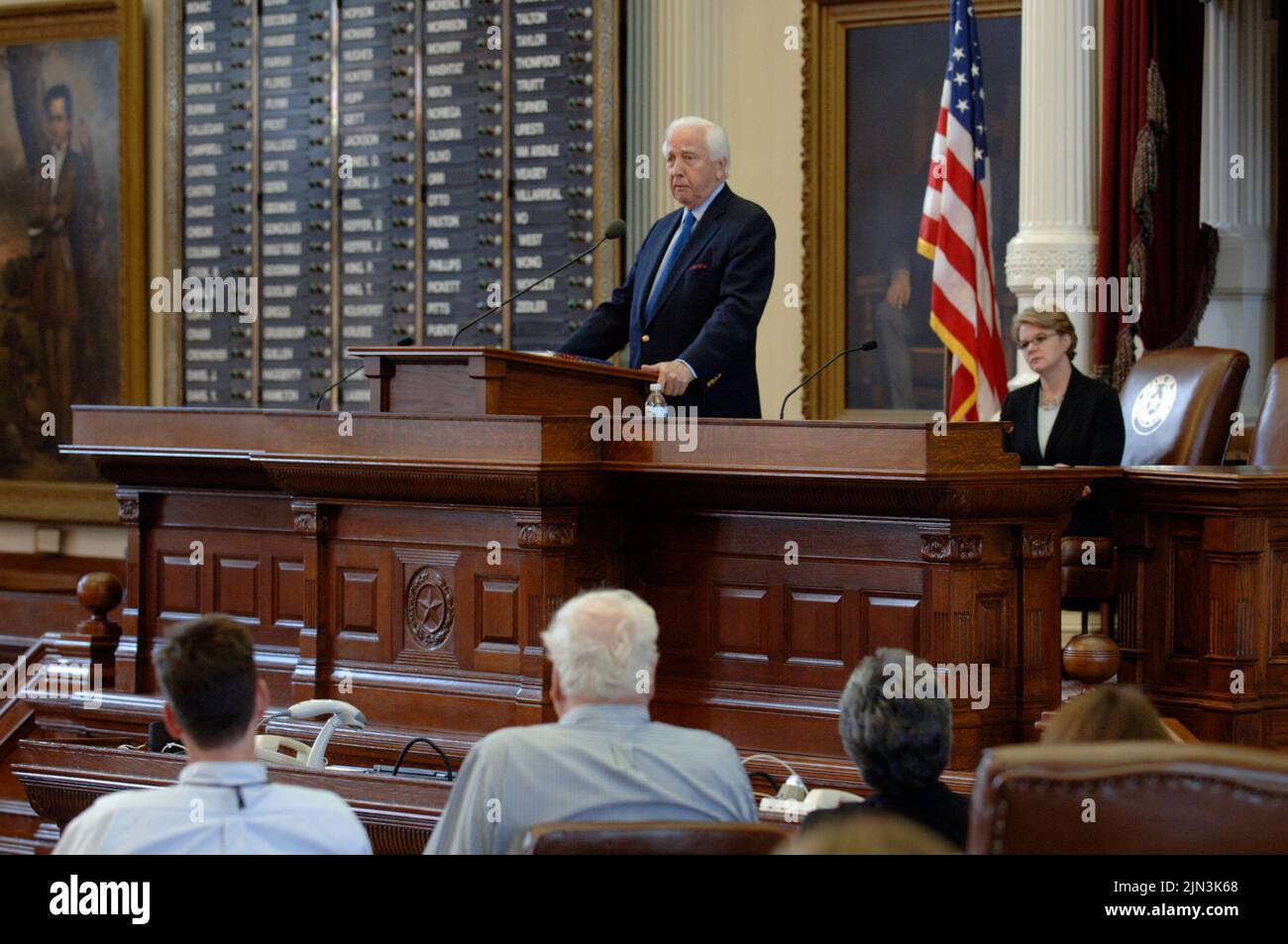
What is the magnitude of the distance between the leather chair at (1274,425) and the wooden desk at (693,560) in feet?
4.84

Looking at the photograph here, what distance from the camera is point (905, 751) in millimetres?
2648

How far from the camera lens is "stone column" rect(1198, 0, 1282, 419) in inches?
330

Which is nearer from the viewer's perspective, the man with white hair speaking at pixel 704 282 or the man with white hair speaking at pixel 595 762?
the man with white hair speaking at pixel 595 762

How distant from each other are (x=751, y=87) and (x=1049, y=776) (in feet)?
23.3

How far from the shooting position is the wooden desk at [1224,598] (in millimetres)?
4984

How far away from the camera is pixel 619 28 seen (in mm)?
8766

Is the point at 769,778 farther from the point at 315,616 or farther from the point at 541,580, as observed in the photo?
the point at 315,616

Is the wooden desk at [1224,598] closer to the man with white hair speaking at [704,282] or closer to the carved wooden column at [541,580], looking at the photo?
the man with white hair speaking at [704,282]

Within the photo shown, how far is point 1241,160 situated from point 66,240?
679 centimetres

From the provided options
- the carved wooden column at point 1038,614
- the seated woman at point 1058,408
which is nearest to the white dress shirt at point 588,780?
the carved wooden column at point 1038,614


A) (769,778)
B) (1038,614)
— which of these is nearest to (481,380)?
(769,778)

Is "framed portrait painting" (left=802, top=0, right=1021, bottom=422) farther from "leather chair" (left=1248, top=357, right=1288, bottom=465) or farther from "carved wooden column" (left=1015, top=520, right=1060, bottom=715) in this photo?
"carved wooden column" (left=1015, top=520, right=1060, bottom=715)

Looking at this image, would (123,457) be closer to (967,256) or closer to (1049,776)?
(967,256)
